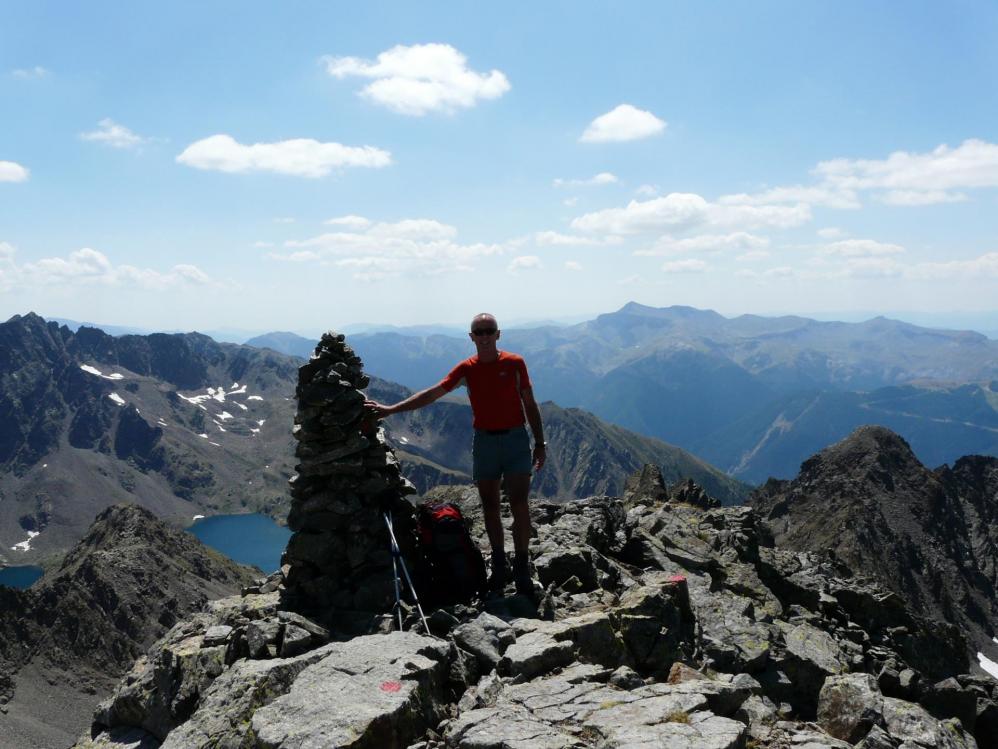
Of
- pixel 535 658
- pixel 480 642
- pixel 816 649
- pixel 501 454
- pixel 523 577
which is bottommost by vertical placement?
pixel 816 649

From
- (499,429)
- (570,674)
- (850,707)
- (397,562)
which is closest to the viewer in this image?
(570,674)

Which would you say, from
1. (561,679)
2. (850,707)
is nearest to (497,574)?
(561,679)

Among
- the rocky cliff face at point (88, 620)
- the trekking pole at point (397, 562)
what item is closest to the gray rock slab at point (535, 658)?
the trekking pole at point (397, 562)

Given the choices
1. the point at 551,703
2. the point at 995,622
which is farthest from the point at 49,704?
the point at 995,622

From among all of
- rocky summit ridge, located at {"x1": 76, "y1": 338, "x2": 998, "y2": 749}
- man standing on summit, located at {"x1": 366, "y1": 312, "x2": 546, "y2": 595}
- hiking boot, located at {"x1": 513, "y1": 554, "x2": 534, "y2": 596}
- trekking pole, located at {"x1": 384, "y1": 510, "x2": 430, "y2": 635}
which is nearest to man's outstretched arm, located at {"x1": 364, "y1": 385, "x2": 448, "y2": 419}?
man standing on summit, located at {"x1": 366, "y1": 312, "x2": 546, "y2": 595}

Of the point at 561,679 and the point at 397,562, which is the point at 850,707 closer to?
the point at 561,679

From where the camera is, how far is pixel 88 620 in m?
148

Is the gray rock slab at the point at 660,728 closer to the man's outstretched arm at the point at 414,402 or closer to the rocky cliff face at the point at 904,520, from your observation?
the man's outstretched arm at the point at 414,402

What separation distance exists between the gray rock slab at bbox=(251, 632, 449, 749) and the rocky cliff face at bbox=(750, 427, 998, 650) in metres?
130

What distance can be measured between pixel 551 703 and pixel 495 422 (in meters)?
6.12

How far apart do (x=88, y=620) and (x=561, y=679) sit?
17324 cm

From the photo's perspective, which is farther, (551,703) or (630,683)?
(630,683)

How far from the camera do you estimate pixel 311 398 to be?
16297mm

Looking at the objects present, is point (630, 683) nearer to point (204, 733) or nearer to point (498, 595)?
point (498, 595)
